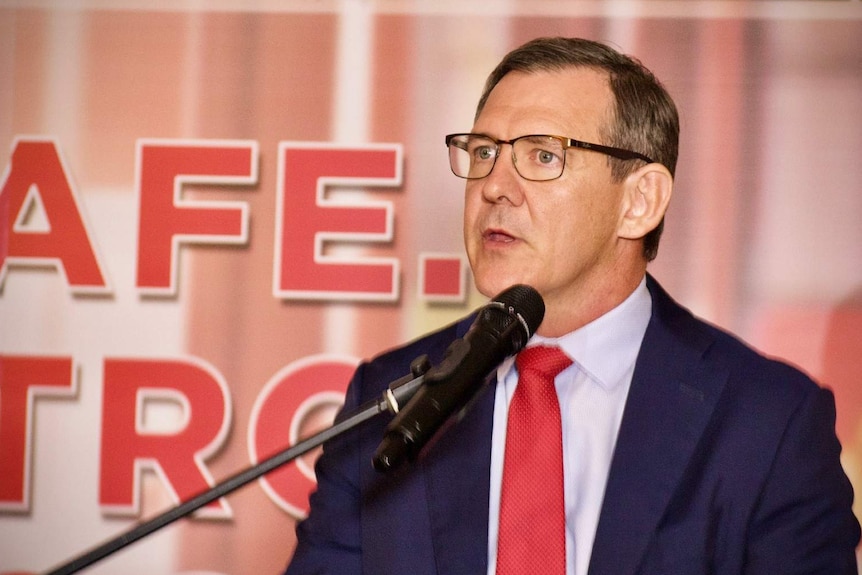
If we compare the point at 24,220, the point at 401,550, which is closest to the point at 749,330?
the point at 401,550

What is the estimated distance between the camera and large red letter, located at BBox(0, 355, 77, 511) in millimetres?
3223

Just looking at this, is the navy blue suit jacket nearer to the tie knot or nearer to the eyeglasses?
the tie knot

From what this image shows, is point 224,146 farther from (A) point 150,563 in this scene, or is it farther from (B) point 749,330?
(B) point 749,330

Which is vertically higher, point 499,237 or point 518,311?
point 499,237

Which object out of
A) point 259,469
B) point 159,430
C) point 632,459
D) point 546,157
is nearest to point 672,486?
point 632,459

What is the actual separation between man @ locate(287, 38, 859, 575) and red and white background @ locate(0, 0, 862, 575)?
86cm

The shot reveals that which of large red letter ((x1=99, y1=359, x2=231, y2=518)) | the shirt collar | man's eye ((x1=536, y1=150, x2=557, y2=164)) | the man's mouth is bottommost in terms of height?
large red letter ((x1=99, y1=359, x2=231, y2=518))

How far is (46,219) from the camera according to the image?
129 inches

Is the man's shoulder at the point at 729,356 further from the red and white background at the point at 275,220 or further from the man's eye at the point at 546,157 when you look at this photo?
the red and white background at the point at 275,220

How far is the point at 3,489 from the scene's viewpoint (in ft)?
10.6

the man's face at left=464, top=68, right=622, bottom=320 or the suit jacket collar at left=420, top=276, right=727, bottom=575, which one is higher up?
the man's face at left=464, top=68, right=622, bottom=320

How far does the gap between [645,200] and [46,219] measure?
2.04m

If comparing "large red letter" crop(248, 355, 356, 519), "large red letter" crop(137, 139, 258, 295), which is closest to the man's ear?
"large red letter" crop(248, 355, 356, 519)

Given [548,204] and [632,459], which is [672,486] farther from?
[548,204]
